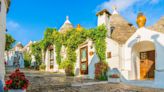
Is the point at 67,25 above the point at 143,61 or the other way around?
above

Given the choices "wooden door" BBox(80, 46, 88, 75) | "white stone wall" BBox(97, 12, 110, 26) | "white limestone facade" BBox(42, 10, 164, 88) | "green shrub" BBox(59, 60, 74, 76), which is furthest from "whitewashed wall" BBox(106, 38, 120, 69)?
"green shrub" BBox(59, 60, 74, 76)

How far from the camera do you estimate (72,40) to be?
21.4 metres

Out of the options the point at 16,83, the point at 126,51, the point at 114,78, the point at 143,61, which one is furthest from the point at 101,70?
the point at 16,83

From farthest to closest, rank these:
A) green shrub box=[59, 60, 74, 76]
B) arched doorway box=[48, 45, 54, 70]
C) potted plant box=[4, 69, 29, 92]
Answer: arched doorway box=[48, 45, 54, 70] < green shrub box=[59, 60, 74, 76] < potted plant box=[4, 69, 29, 92]

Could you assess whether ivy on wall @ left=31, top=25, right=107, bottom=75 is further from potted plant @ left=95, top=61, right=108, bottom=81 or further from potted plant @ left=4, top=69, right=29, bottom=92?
potted plant @ left=4, top=69, right=29, bottom=92

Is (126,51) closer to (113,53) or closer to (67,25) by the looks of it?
(113,53)

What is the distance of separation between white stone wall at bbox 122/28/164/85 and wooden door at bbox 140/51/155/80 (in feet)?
3.56

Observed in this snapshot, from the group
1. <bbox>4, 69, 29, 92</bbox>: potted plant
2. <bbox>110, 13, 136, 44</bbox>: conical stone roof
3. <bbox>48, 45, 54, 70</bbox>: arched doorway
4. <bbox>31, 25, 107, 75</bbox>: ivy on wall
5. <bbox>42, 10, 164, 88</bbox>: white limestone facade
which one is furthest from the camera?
<bbox>48, 45, 54, 70</bbox>: arched doorway

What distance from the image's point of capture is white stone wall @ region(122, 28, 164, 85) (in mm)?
14141

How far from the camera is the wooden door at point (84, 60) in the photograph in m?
20.3

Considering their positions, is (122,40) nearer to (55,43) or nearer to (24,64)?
(55,43)

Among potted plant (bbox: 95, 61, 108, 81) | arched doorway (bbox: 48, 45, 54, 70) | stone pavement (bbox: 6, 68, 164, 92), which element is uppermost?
arched doorway (bbox: 48, 45, 54, 70)

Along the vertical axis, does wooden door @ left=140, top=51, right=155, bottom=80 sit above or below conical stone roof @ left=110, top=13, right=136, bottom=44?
below

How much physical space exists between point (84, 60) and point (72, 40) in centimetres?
208
